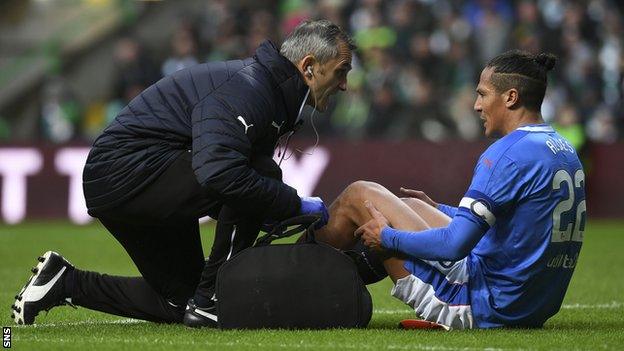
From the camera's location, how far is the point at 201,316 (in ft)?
23.3

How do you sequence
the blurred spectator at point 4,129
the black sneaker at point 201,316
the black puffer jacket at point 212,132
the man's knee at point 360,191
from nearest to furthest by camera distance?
1. the black puffer jacket at point 212,132
2. the man's knee at point 360,191
3. the black sneaker at point 201,316
4. the blurred spectator at point 4,129

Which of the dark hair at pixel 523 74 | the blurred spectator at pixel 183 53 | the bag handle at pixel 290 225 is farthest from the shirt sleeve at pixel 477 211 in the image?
the blurred spectator at pixel 183 53

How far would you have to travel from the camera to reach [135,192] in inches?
A: 281

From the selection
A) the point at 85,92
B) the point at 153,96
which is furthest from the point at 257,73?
the point at 85,92

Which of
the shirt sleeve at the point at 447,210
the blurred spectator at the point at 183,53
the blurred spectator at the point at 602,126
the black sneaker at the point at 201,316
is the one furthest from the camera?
the blurred spectator at the point at 183,53

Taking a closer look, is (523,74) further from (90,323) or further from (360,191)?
(90,323)

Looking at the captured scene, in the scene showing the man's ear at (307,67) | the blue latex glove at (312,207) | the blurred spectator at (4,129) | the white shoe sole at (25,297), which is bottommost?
the blurred spectator at (4,129)

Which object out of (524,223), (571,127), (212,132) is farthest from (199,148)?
(571,127)

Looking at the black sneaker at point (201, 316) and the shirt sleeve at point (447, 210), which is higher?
the shirt sleeve at point (447, 210)

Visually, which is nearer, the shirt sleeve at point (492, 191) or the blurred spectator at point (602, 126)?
the shirt sleeve at point (492, 191)

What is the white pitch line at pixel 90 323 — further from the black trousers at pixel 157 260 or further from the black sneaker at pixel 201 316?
the black sneaker at pixel 201 316

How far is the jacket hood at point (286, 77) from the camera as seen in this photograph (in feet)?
23.2

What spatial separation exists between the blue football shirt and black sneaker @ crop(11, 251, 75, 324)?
2.42 m

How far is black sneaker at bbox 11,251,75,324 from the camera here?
730 cm
